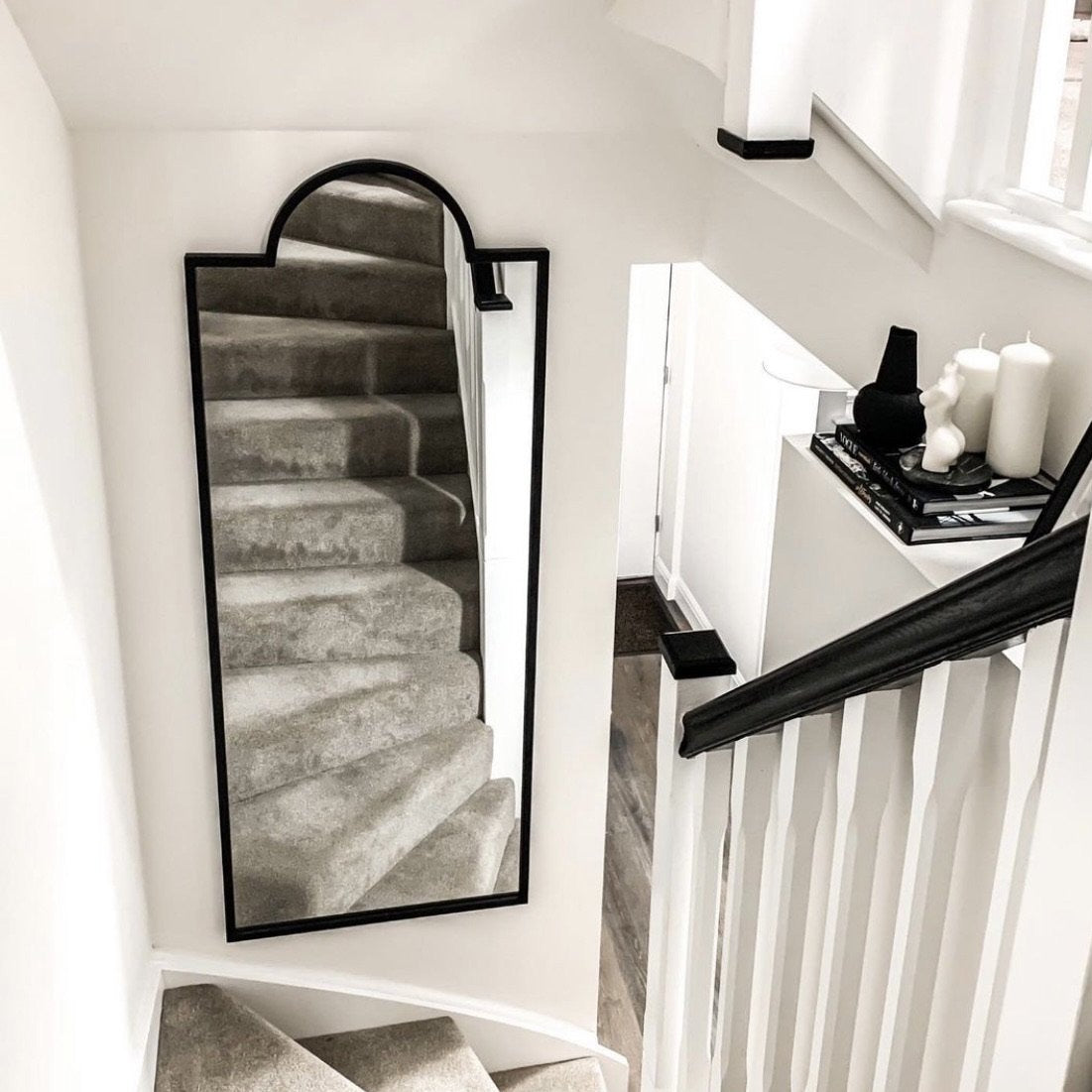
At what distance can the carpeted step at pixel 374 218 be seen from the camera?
2.52 meters

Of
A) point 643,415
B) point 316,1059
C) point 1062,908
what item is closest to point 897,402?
point 1062,908

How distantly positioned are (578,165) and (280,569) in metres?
1.03

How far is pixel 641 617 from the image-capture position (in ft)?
19.8

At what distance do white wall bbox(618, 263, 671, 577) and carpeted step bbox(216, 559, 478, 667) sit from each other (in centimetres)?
259

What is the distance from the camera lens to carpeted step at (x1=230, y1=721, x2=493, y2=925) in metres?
2.95

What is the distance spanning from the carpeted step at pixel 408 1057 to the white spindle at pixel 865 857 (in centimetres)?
174

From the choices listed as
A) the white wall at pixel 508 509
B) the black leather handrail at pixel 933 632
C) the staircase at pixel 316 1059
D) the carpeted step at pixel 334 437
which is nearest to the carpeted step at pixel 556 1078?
the staircase at pixel 316 1059

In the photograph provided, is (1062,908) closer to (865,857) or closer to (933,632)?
(933,632)

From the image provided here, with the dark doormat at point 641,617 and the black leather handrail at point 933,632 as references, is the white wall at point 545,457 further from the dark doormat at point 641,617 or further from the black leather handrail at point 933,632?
the dark doormat at point 641,617

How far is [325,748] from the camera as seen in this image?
9.56 feet

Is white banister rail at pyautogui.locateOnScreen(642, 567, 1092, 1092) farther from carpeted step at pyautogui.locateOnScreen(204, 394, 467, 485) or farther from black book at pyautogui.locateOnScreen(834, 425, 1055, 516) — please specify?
carpeted step at pyautogui.locateOnScreen(204, 394, 467, 485)

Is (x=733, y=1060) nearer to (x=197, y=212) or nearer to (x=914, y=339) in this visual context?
(x=914, y=339)

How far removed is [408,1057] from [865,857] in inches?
75.0

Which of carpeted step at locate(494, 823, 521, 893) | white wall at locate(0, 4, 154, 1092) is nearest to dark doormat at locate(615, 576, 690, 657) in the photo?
carpeted step at locate(494, 823, 521, 893)
